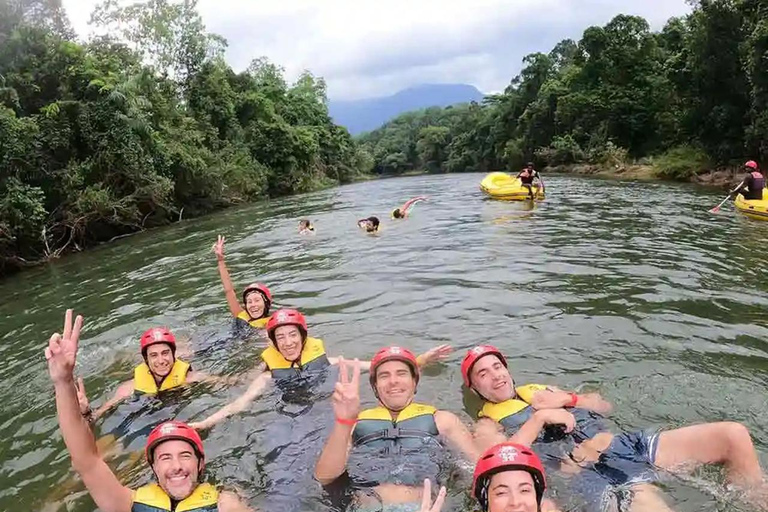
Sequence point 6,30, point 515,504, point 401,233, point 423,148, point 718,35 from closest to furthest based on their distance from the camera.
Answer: point 515,504 < point 401,233 < point 6,30 < point 718,35 < point 423,148

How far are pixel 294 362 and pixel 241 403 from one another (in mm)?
684

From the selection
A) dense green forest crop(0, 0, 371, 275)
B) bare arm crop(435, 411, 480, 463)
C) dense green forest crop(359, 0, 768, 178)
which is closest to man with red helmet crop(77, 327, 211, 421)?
bare arm crop(435, 411, 480, 463)

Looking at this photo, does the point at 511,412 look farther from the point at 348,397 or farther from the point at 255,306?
the point at 255,306

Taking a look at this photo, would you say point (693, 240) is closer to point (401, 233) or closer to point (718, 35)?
point (401, 233)

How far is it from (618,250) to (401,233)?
627 centimetres

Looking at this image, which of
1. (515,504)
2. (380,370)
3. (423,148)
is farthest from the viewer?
(423,148)

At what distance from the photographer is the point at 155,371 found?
664cm

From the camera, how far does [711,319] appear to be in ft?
26.3

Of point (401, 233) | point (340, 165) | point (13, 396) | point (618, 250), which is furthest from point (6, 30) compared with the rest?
point (340, 165)

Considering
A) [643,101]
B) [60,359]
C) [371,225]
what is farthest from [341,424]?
[643,101]

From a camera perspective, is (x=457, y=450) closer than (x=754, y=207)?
Yes

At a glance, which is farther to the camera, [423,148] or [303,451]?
[423,148]

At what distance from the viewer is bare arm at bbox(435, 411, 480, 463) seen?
5.06m

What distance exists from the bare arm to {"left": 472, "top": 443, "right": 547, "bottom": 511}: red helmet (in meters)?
1.50
